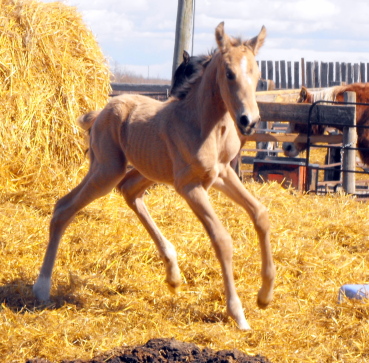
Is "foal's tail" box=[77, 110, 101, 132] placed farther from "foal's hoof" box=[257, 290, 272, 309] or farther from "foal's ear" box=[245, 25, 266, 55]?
"foal's hoof" box=[257, 290, 272, 309]

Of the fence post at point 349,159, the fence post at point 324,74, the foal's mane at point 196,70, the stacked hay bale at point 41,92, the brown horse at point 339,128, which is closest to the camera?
the foal's mane at point 196,70

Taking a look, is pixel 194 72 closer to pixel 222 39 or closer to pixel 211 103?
pixel 211 103

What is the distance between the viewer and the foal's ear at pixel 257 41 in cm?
427

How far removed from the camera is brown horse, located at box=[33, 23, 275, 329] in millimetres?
4109

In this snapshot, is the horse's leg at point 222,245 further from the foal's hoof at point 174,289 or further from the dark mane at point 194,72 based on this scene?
the dark mane at point 194,72

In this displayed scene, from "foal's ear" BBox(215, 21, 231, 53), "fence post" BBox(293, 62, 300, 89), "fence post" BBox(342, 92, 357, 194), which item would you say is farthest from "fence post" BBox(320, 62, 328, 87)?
"foal's ear" BBox(215, 21, 231, 53)

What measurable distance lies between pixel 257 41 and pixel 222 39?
274 mm

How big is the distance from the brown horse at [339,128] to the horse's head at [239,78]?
20.6 feet

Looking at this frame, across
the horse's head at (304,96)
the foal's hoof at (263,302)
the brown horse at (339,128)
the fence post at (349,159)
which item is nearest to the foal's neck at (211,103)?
the foal's hoof at (263,302)

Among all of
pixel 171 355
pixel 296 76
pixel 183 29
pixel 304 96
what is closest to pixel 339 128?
pixel 304 96

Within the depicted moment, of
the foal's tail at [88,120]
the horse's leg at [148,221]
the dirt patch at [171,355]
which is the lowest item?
the dirt patch at [171,355]

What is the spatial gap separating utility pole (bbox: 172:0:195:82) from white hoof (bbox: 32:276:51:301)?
548 cm

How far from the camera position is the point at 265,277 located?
4.34 meters

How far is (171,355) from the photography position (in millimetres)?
3359
